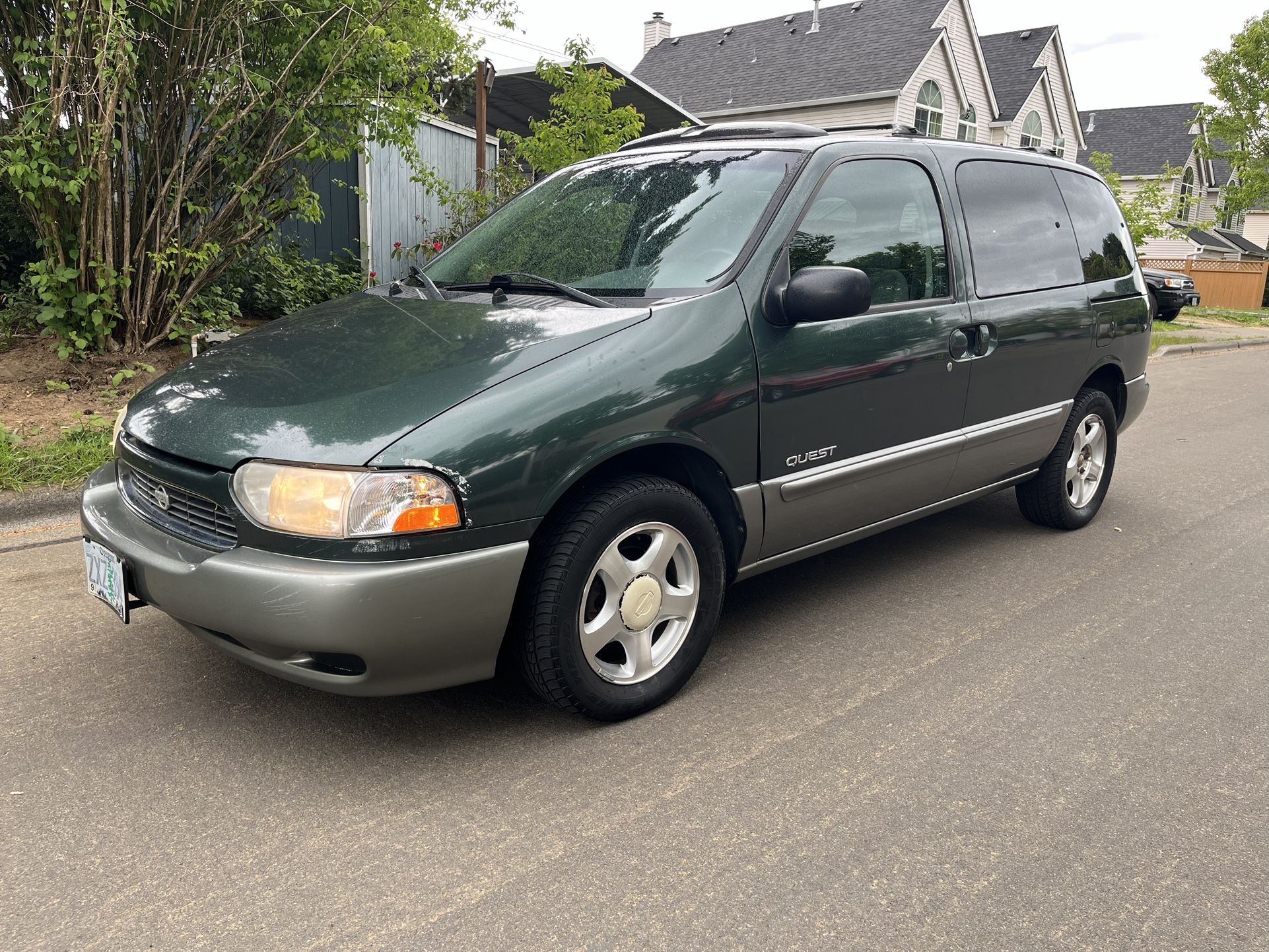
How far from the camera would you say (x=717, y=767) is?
291 cm

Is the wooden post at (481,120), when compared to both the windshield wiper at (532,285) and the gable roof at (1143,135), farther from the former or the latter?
the gable roof at (1143,135)

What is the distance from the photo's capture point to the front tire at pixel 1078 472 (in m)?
5.07

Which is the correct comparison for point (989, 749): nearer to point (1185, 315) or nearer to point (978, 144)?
point (978, 144)

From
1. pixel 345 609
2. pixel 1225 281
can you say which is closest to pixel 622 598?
pixel 345 609

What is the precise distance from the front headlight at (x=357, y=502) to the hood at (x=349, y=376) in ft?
0.17

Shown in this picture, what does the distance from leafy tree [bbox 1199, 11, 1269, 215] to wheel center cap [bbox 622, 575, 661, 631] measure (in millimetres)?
44946

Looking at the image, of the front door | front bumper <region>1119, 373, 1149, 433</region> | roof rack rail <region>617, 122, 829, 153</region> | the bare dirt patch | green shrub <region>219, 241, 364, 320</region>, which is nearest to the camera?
the front door

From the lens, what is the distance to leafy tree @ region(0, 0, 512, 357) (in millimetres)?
6137

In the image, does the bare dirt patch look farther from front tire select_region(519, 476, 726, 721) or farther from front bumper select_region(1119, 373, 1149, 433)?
front bumper select_region(1119, 373, 1149, 433)

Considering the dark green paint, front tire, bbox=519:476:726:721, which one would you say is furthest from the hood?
front tire, bbox=519:476:726:721

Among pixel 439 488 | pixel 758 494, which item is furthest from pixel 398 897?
pixel 758 494

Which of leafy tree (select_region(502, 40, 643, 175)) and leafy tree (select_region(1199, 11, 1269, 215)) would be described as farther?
leafy tree (select_region(1199, 11, 1269, 215))

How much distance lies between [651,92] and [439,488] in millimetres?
14160

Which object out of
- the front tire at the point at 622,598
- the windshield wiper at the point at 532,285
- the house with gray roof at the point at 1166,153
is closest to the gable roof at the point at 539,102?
the windshield wiper at the point at 532,285
